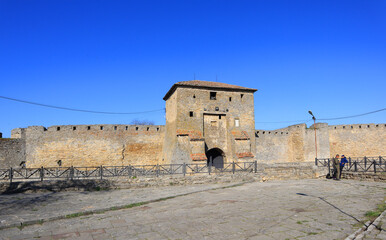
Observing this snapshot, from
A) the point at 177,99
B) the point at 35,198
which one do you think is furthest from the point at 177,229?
the point at 177,99

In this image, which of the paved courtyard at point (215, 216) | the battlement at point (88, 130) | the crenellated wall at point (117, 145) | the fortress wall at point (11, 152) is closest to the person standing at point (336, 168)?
the paved courtyard at point (215, 216)

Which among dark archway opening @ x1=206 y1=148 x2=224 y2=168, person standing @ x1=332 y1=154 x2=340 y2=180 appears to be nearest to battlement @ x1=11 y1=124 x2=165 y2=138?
dark archway opening @ x1=206 y1=148 x2=224 y2=168

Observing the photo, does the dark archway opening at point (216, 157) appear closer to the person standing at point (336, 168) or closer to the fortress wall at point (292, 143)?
the fortress wall at point (292, 143)

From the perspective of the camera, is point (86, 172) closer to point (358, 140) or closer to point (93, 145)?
point (93, 145)

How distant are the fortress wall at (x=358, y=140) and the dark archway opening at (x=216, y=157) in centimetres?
1417

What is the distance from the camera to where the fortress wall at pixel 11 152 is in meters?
19.5

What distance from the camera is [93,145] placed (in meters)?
21.4

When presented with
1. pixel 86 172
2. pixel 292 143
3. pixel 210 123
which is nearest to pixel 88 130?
pixel 86 172

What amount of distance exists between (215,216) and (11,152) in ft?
62.6

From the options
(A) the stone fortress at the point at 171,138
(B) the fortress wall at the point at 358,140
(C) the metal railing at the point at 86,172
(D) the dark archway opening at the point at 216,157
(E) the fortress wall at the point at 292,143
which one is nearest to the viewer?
(C) the metal railing at the point at 86,172

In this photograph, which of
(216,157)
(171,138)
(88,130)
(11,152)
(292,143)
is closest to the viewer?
(11,152)

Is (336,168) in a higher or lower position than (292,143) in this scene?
lower

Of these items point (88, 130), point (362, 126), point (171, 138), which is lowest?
point (171, 138)

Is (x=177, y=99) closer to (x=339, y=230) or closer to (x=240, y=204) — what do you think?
(x=240, y=204)
